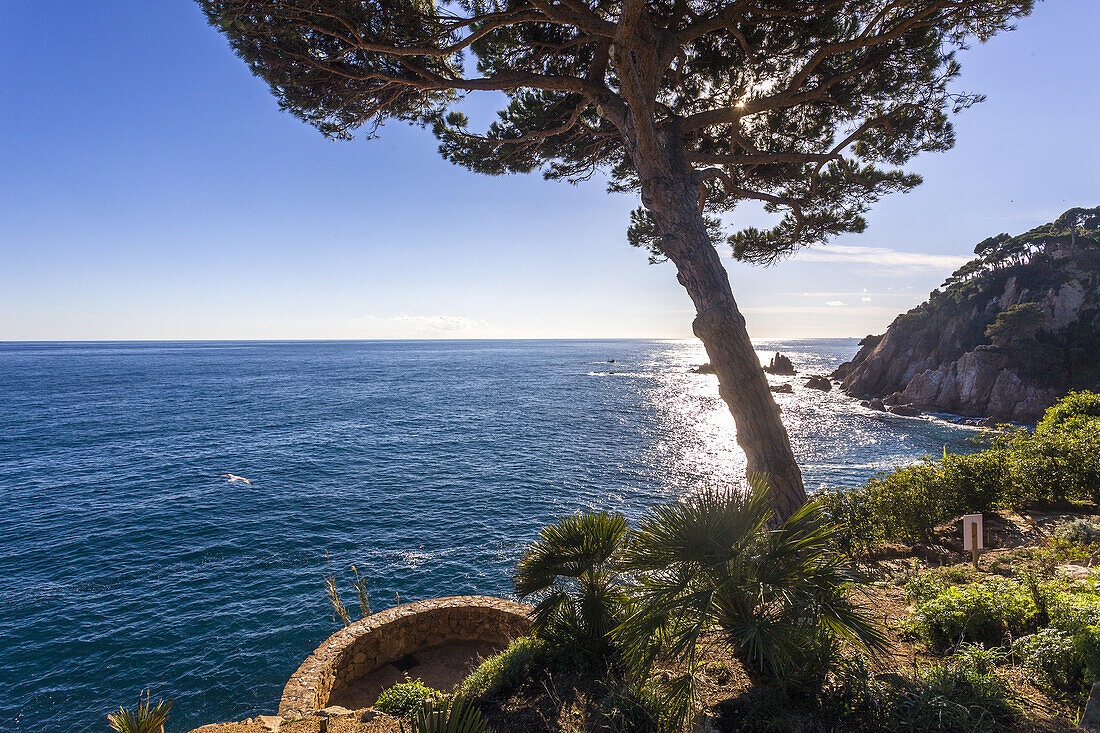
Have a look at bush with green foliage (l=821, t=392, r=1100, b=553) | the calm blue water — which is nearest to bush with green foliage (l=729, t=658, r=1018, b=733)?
bush with green foliage (l=821, t=392, r=1100, b=553)

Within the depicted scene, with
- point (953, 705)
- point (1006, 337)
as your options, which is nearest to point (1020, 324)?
point (1006, 337)

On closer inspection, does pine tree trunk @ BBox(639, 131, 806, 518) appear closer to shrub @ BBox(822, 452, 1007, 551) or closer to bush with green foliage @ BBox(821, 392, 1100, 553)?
shrub @ BBox(822, 452, 1007, 551)

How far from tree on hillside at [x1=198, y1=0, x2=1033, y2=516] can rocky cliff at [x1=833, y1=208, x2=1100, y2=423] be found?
1571 inches

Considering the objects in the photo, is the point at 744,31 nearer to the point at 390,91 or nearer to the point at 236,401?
the point at 390,91

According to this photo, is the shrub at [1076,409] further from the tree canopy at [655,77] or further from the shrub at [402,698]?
the shrub at [402,698]

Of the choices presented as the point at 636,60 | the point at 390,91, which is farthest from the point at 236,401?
the point at 636,60

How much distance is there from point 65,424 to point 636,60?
5636cm

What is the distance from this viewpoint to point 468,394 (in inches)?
2366

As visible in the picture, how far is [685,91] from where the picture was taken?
8.88 metres

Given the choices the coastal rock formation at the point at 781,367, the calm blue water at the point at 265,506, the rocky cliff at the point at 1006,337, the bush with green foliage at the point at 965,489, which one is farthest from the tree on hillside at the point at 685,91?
the coastal rock formation at the point at 781,367

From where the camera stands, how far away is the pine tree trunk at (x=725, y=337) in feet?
19.8

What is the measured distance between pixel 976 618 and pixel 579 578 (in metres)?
4.16

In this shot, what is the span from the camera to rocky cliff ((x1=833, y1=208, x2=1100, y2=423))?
37.3m

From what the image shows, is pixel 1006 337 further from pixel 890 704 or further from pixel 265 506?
pixel 265 506
